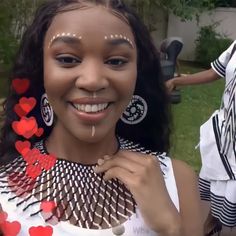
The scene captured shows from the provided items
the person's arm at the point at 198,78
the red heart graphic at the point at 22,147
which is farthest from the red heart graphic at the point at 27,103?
the person's arm at the point at 198,78

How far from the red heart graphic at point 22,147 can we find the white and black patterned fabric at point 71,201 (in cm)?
3

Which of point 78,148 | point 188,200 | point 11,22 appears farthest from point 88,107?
point 11,22

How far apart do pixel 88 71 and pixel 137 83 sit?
0.38 metres

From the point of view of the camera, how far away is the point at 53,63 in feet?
5.70

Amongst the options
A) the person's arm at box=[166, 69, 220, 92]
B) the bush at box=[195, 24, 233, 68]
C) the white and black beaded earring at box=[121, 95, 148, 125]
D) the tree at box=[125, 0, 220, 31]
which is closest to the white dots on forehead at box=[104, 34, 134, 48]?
the white and black beaded earring at box=[121, 95, 148, 125]

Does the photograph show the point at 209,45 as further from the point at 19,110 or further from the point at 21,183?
the point at 21,183

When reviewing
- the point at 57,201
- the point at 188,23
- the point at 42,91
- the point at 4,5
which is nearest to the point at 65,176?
the point at 57,201

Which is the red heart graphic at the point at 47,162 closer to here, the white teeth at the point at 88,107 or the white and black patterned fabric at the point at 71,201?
the white and black patterned fabric at the point at 71,201

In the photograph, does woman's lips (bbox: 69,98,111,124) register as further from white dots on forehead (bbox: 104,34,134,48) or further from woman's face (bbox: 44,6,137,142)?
white dots on forehead (bbox: 104,34,134,48)

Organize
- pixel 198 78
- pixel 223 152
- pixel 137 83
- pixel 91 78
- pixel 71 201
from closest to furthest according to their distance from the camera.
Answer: pixel 91 78, pixel 71 201, pixel 137 83, pixel 223 152, pixel 198 78

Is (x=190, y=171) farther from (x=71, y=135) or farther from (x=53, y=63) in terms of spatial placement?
(x=53, y=63)

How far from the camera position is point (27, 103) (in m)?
1.97

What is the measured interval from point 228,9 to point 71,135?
13795mm

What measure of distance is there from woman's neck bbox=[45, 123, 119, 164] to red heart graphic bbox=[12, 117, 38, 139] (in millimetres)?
70
